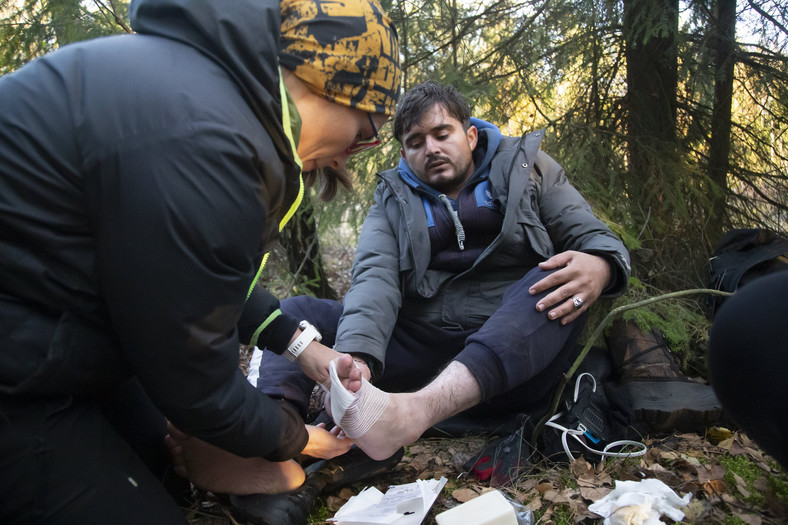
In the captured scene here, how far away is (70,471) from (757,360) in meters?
1.63

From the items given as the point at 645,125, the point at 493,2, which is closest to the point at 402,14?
the point at 493,2

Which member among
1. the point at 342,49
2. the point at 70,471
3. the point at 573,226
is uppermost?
the point at 342,49

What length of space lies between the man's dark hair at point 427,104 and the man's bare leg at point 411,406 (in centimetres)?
149

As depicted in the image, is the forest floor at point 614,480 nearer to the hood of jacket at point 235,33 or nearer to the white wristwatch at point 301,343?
the white wristwatch at point 301,343

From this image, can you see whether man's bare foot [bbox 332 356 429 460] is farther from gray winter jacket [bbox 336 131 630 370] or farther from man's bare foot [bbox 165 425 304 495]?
gray winter jacket [bbox 336 131 630 370]

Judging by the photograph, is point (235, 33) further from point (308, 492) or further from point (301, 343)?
point (308, 492)

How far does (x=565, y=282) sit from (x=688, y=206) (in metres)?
2.00

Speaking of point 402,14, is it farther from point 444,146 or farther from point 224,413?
point 224,413

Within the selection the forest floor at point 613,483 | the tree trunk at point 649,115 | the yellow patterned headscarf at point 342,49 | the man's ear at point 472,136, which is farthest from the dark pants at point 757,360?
the tree trunk at point 649,115

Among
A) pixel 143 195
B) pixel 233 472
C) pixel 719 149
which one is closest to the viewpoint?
pixel 143 195

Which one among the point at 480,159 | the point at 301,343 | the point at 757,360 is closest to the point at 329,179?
the point at 301,343

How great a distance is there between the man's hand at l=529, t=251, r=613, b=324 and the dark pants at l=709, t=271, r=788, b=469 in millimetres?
941

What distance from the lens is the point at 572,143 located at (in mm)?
3979

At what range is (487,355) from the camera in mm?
2162
